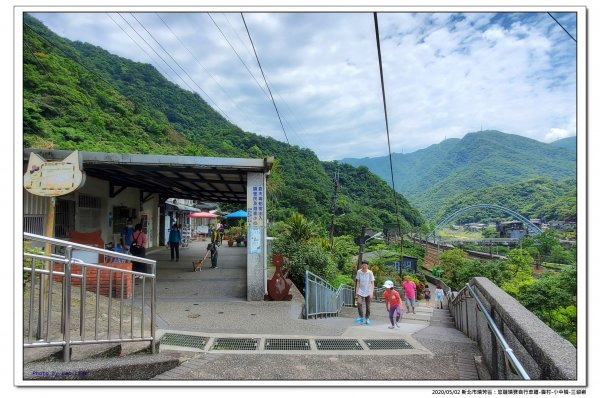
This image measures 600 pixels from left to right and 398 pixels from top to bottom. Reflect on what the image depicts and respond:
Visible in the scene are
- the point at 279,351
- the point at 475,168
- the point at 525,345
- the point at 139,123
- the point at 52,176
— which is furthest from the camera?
the point at 475,168

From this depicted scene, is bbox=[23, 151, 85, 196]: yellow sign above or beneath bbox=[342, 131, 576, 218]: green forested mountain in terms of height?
beneath

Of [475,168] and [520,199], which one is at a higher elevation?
[475,168]

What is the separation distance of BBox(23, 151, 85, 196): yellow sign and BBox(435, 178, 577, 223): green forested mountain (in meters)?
59.7

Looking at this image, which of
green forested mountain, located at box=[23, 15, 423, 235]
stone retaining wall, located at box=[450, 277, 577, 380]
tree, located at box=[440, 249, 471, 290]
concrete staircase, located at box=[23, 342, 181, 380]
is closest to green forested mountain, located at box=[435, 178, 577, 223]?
tree, located at box=[440, 249, 471, 290]

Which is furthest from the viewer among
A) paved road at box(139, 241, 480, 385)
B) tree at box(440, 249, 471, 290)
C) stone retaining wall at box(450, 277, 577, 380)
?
tree at box(440, 249, 471, 290)

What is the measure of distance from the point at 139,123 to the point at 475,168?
93.2 meters

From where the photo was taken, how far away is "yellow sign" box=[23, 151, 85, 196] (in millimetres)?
5238

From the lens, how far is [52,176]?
530 cm

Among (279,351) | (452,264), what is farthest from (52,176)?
(452,264)

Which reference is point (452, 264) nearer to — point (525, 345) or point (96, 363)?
point (525, 345)

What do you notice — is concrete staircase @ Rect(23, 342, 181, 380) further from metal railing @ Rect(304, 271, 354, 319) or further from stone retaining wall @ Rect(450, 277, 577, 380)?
metal railing @ Rect(304, 271, 354, 319)

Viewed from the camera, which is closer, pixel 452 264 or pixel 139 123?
pixel 139 123
